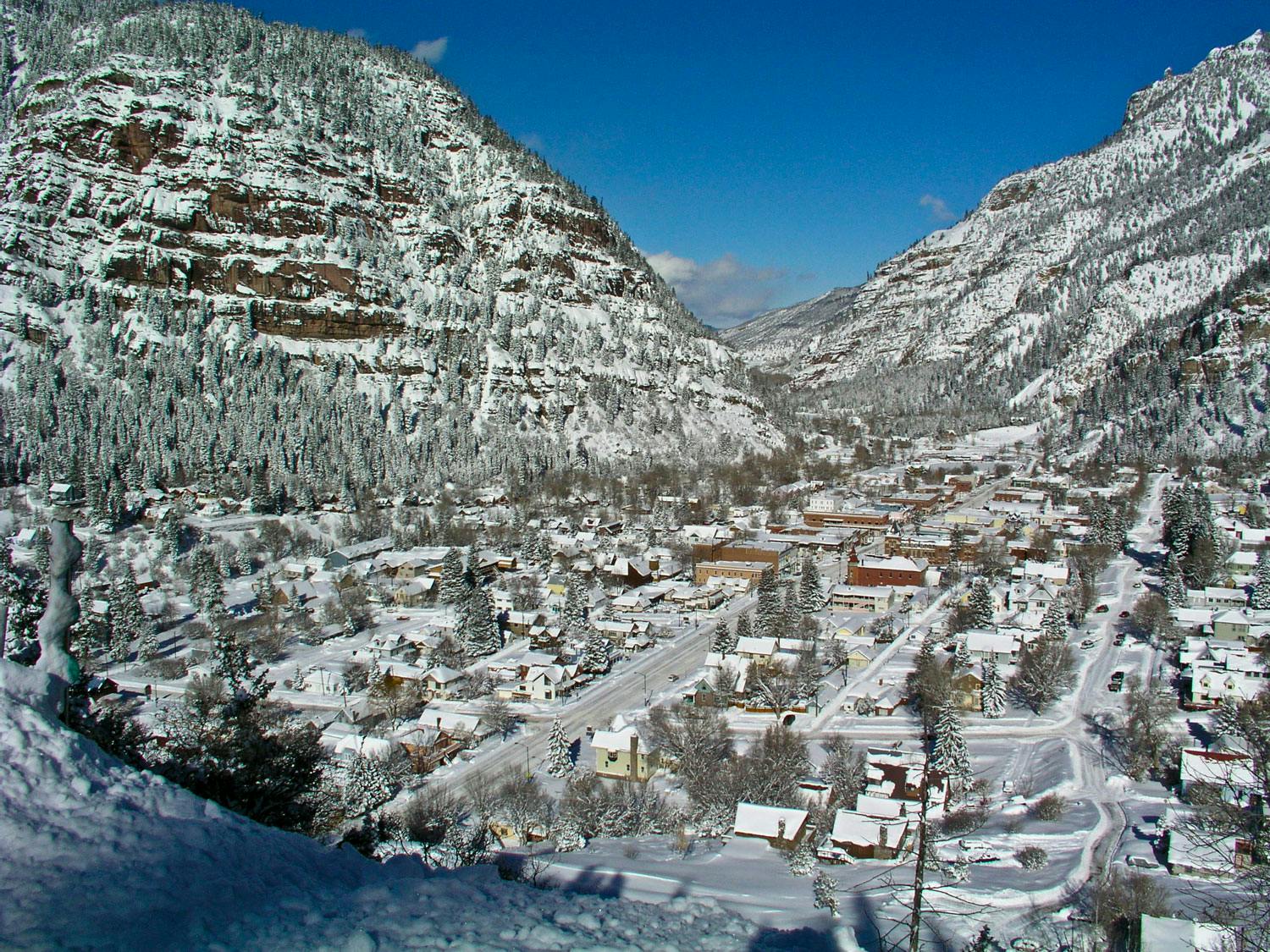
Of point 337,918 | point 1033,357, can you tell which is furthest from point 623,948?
point 1033,357

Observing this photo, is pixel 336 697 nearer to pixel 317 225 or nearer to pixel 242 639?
pixel 242 639

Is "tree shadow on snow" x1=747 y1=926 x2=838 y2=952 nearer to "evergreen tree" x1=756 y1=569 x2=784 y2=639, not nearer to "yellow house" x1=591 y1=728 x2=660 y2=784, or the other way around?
"yellow house" x1=591 y1=728 x2=660 y2=784

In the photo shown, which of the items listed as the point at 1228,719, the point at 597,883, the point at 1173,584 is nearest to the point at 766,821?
the point at 597,883

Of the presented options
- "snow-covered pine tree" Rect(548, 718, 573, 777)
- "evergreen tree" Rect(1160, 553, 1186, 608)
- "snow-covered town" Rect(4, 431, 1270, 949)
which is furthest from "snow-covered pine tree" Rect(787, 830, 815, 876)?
"evergreen tree" Rect(1160, 553, 1186, 608)

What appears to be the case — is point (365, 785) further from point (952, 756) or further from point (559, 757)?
point (952, 756)

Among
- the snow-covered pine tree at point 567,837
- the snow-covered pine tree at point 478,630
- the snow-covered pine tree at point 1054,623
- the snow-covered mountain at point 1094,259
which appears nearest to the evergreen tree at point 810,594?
the snow-covered pine tree at point 1054,623
